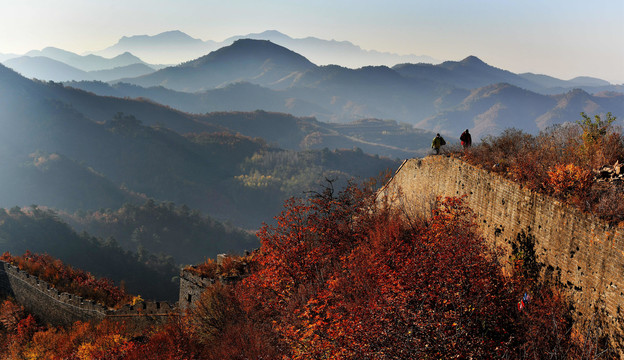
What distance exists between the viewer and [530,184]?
14672mm

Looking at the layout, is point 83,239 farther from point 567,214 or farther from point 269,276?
point 567,214

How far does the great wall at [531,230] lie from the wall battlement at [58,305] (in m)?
0.12

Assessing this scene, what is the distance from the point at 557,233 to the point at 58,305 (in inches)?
1278

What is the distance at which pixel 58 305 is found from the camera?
109 ft

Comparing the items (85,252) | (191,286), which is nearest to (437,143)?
(191,286)

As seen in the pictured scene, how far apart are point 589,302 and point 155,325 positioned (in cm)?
2320

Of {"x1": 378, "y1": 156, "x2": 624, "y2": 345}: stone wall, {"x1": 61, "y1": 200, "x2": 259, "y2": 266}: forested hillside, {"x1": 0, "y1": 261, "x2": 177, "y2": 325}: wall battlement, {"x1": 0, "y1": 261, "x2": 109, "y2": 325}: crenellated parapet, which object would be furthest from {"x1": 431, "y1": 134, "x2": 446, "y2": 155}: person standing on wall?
{"x1": 61, "y1": 200, "x2": 259, "y2": 266}: forested hillside

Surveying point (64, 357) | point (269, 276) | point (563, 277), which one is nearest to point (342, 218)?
point (269, 276)

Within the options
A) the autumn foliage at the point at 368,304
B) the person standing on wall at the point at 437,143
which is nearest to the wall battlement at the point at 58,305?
the autumn foliage at the point at 368,304

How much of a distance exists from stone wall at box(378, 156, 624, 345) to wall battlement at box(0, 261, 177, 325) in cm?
1771

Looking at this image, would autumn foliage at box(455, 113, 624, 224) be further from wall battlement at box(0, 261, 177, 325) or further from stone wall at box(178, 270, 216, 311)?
wall battlement at box(0, 261, 177, 325)

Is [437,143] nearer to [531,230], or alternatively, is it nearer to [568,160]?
[568,160]

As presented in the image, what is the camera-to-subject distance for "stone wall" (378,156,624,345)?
11367mm

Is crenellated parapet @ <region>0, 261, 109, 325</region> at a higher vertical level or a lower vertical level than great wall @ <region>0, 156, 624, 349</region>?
lower
